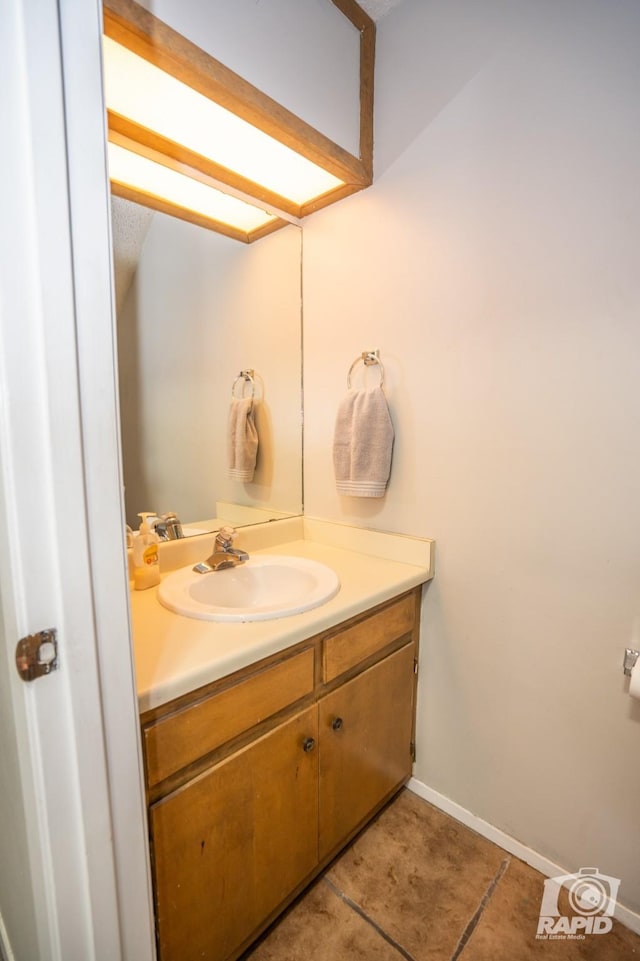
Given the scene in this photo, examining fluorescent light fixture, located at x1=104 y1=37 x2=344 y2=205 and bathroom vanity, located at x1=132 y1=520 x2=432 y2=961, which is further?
fluorescent light fixture, located at x1=104 y1=37 x2=344 y2=205

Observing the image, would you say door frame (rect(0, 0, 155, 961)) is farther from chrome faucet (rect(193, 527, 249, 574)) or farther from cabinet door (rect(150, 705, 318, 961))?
chrome faucet (rect(193, 527, 249, 574))

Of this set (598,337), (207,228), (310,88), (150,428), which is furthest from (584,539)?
(207,228)

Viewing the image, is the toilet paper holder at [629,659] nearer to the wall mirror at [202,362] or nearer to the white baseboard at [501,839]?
the white baseboard at [501,839]

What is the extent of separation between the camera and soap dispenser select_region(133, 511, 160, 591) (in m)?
1.16

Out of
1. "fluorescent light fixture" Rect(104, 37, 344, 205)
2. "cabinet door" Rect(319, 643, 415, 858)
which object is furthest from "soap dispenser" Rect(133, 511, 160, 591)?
"fluorescent light fixture" Rect(104, 37, 344, 205)

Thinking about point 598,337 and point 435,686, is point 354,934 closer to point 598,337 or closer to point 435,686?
point 435,686

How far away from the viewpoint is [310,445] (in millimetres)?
1688

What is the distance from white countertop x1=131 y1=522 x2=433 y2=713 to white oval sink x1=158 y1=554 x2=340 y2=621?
0.8 inches

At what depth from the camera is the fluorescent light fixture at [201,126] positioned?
0.96 meters

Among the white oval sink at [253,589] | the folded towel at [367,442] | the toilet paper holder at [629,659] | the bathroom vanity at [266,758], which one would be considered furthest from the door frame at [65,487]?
the toilet paper holder at [629,659]

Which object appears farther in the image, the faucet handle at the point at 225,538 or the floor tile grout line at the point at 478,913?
the faucet handle at the point at 225,538

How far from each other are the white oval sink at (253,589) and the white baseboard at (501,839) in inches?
33.5

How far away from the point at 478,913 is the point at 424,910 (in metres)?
0.14

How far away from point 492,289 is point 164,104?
970mm
